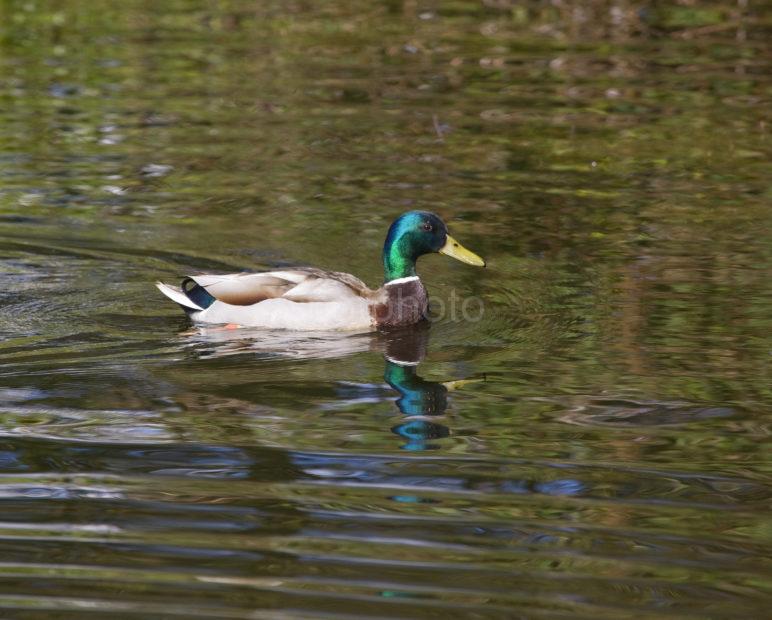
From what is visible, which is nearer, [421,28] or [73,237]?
[73,237]

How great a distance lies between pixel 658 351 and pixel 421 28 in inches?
465

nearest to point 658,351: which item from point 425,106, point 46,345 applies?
point 46,345

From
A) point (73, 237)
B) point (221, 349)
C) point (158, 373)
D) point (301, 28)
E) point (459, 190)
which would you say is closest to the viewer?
point (158, 373)

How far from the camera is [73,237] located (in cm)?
1083

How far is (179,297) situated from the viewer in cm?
914

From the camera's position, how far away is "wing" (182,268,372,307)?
29.7 feet

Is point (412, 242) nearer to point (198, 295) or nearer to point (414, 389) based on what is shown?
point (198, 295)

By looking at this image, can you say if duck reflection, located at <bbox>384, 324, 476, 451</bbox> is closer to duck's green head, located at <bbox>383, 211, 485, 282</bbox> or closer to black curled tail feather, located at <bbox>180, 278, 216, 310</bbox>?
duck's green head, located at <bbox>383, 211, 485, 282</bbox>

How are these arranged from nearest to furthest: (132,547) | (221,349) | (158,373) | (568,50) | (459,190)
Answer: (132,547), (158,373), (221,349), (459,190), (568,50)

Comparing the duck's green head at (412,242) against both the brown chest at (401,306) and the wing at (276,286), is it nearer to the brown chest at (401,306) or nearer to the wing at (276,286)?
the brown chest at (401,306)

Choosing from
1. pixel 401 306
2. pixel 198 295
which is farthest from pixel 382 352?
pixel 198 295

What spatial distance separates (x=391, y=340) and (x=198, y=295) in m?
1.25

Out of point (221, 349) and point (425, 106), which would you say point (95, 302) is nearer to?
point (221, 349)

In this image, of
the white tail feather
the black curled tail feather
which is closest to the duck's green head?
the black curled tail feather
